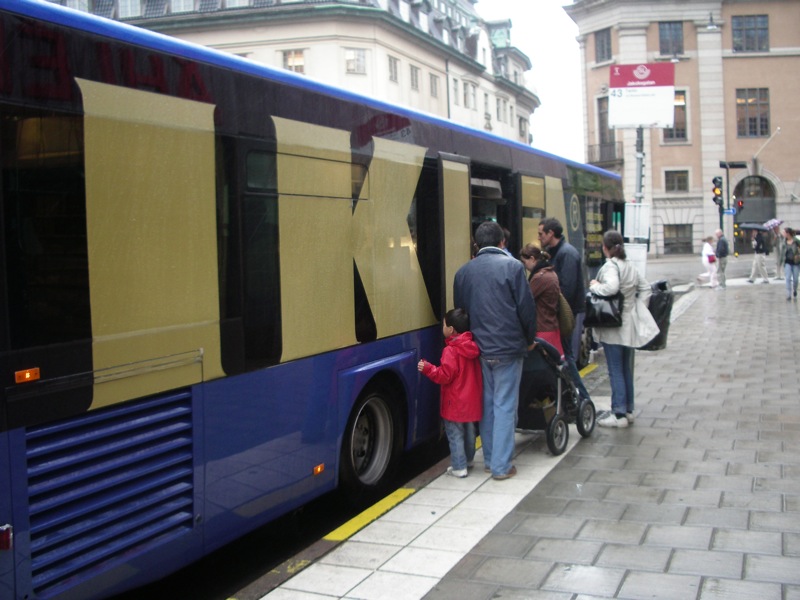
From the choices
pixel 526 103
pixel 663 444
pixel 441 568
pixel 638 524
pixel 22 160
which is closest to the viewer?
pixel 22 160

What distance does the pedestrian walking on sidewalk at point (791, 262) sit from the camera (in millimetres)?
22062

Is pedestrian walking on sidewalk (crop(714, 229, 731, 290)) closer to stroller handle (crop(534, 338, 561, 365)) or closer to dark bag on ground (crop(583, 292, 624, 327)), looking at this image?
dark bag on ground (crop(583, 292, 624, 327))

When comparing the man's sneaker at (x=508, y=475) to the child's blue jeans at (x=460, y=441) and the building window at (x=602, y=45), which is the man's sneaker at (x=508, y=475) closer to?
the child's blue jeans at (x=460, y=441)

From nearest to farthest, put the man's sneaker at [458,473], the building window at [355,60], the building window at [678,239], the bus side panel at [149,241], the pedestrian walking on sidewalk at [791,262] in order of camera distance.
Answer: the bus side panel at [149,241], the man's sneaker at [458,473], the pedestrian walking on sidewalk at [791,262], the building window at [355,60], the building window at [678,239]

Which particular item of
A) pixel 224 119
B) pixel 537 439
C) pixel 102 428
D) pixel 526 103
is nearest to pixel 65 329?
pixel 102 428

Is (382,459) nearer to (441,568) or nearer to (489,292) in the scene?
(489,292)

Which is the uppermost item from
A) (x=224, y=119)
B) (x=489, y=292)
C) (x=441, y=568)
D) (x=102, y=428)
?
(x=224, y=119)

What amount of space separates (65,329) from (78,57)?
1.17m

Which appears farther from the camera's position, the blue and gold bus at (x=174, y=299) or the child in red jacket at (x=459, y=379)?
the child in red jacket at (x=459, y=379)

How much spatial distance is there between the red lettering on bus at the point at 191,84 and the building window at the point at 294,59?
49.0m

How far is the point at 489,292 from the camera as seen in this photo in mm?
6363

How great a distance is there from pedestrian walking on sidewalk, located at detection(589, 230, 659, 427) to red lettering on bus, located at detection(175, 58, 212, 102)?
430cm

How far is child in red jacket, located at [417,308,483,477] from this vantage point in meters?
6.43

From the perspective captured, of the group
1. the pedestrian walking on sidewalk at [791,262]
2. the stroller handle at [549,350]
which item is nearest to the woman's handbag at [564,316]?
the stroller handle at [549,350]
